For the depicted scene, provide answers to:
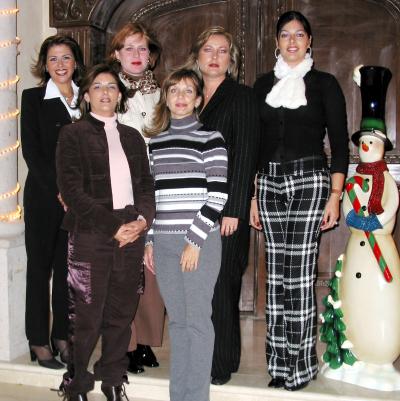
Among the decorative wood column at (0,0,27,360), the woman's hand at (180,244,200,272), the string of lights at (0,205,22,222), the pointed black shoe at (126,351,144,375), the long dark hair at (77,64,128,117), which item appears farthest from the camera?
the string of lights at (0,205,22,222)

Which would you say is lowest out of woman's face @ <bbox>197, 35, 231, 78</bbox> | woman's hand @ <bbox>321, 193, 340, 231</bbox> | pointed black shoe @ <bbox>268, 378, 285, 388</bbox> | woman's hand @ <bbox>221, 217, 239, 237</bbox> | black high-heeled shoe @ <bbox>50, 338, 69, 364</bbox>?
pointed black shoe @ <bbox>268, 378, 285, 388</bbox>

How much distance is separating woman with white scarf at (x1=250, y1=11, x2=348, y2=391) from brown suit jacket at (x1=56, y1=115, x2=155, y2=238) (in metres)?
0.50

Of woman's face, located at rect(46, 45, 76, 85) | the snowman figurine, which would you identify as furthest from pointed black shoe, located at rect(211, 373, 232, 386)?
woman's face, located at rect(46, 45, 76, 85)

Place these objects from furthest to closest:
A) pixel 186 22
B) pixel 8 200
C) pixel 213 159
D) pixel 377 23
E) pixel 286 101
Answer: pixel 186 22 → pixel 377 23 → pixel 8 200 → pixel 286 101 → pixel 213 159

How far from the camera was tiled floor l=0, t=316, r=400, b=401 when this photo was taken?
2.41 m

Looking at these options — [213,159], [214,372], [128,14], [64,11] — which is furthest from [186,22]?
[214,372]

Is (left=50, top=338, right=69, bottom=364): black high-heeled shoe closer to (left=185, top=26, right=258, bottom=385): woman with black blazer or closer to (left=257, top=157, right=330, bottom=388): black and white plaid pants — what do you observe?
(left=185, top=26, right=258, bottom=385): woman with black blazer

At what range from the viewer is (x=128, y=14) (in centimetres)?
364

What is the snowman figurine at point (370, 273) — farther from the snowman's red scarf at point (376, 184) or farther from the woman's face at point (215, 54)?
the woman's face at point (215, 54)

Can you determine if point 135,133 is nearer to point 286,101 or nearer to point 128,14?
point 286,101

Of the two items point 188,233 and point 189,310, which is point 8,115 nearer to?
point 188,233

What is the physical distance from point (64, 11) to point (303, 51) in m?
1.73

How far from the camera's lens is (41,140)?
2.62 m

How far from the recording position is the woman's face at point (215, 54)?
234 centimetres
